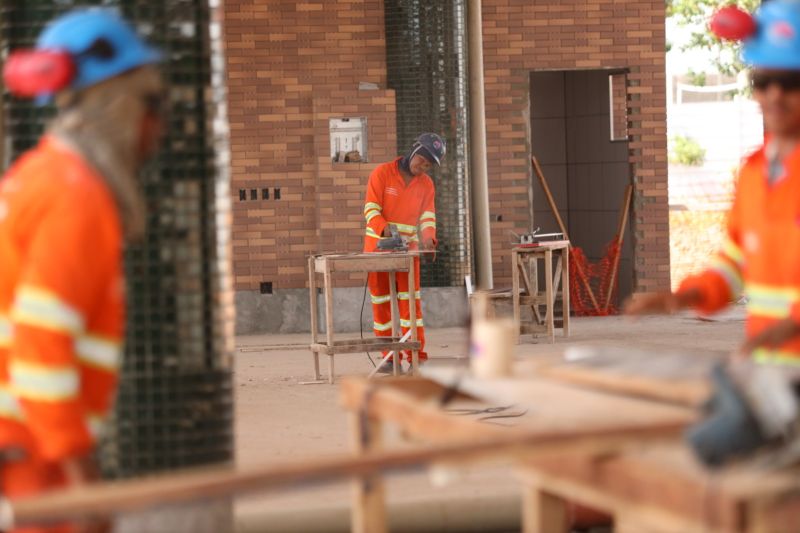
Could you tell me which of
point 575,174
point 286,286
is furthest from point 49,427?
point 575,174

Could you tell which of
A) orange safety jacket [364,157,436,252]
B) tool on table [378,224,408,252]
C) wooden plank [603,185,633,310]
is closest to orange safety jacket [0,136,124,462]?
tool on table [378,224,408,252]

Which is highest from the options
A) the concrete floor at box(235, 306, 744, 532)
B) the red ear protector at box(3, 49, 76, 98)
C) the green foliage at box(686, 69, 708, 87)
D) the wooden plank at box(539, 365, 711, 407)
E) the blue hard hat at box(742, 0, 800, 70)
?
the green foliage at box(686, 69, 708, 87)

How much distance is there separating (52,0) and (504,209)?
1189cm

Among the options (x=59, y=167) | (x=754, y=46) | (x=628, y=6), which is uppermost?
(x=628, y=6)

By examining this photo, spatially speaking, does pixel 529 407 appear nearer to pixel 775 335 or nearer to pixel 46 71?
pixel 775 335

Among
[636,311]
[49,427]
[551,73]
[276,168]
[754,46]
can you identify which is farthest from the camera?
[551,73]

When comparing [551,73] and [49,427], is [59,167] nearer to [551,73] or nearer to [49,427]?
[49,427]

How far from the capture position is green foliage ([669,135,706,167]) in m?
28.4

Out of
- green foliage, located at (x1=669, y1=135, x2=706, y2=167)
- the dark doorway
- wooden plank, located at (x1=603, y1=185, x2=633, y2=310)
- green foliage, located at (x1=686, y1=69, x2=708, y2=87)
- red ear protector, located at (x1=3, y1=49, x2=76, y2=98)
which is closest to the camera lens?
red ear protector, located at (x1=3, y1=49, x2=76, y2=98)

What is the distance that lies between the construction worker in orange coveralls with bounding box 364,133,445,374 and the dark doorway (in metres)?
7.39

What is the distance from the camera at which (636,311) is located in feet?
14.0

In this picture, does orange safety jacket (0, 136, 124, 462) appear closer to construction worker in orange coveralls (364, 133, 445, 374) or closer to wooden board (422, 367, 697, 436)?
wooden board (422, 367, 697, 436)

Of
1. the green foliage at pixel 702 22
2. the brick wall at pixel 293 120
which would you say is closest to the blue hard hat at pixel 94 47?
the brick wall at pixel 293 120

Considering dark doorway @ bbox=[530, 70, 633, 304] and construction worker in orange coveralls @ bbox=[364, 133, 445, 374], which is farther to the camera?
dark doorway @ bbox=[530, 70, 633, 304]
